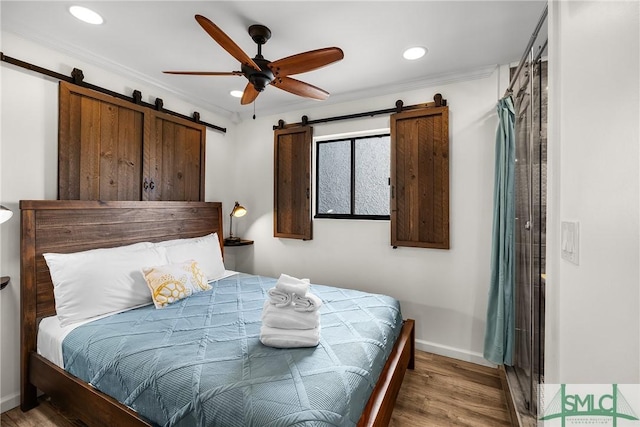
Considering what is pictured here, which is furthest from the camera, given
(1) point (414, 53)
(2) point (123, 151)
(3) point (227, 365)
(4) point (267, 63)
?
(2) point (123, 151)

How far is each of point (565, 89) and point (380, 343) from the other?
4.75ft

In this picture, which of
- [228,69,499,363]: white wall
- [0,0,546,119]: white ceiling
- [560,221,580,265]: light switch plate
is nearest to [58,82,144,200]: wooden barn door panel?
[0,0,546,119]: white ceiling

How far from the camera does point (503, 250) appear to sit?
7.09ft

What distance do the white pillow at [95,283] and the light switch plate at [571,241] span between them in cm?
246

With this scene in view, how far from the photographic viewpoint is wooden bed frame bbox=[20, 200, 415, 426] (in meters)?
1.49

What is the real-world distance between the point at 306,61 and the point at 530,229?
1611 mm

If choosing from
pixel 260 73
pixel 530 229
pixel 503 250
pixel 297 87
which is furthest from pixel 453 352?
pixel 260 73

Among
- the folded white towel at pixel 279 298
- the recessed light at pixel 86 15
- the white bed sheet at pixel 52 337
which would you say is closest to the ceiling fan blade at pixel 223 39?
the recessed light at pixel 86 15

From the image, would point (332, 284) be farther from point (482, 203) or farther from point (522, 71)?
point (522, 71)

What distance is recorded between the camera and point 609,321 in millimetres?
625

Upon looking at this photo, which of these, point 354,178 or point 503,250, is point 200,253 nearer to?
point 354,178

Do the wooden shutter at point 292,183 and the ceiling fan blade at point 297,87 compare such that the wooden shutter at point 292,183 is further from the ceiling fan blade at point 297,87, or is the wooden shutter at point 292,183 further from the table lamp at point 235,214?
the ceiling fan blade at point 297,87

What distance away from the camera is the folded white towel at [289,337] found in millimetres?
1514

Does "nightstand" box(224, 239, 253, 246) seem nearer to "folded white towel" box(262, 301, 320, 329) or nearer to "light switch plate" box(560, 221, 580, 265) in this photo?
"folded white towel" box(262, 301, 320, 329)
